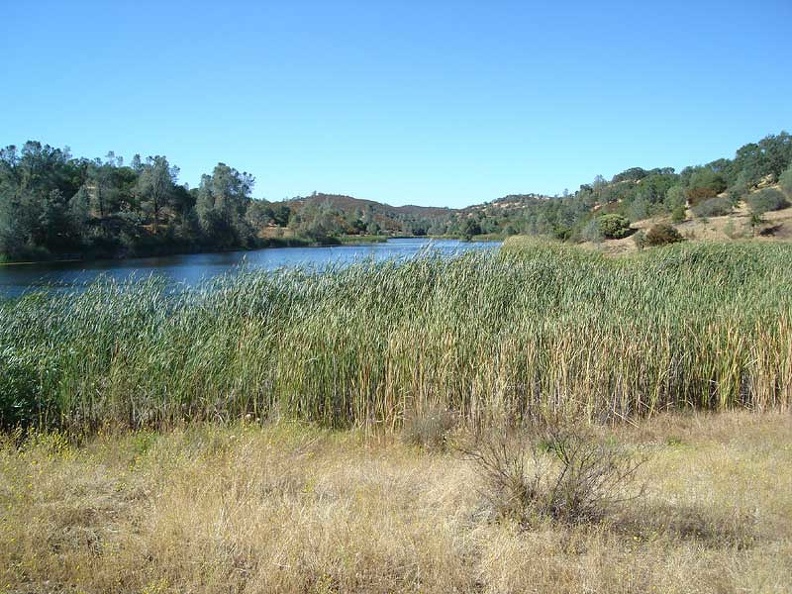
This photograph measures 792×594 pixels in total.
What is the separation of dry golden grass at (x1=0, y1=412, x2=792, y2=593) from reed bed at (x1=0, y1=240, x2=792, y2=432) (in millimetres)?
2052

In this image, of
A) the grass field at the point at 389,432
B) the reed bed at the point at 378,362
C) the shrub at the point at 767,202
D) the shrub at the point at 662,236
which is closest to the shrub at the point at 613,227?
the shrub at the point at 662,236

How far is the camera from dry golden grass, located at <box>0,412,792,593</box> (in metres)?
3.43

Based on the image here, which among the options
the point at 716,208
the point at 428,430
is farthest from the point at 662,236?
the point at 428,430

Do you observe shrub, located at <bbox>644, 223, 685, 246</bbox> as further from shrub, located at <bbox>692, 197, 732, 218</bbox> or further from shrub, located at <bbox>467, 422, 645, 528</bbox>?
shrub, located at <bbox>467, 422, 645, 528</bbox>

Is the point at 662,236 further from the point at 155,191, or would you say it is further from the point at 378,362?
the point at 155,191

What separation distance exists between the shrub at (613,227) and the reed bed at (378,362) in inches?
1399

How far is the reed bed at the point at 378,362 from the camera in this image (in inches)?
298

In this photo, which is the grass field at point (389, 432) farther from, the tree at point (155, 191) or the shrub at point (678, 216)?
the tree at point (155, 191)

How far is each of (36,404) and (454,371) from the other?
17.9ft

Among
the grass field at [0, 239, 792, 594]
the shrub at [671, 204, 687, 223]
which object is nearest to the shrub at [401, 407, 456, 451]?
the grass field at [0, 239, 792, 594]

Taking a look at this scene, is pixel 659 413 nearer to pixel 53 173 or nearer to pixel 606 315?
pixel 606 315

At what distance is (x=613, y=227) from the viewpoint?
44344mm

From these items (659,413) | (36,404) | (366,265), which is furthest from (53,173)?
(659,413)

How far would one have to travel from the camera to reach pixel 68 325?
920 cm
